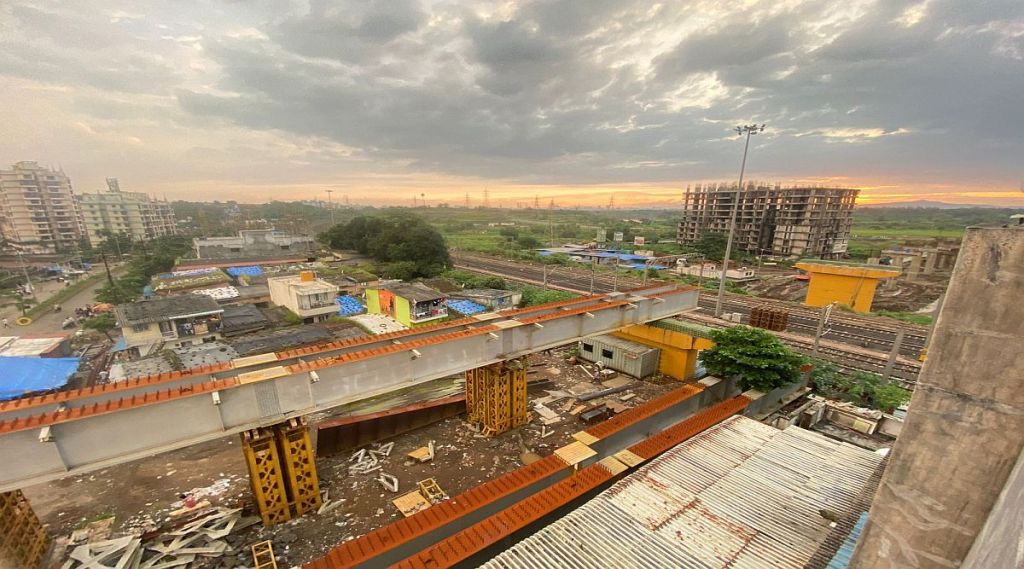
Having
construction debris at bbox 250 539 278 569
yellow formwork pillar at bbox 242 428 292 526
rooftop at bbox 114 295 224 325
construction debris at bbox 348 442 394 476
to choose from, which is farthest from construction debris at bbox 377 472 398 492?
rooftop at bbox 114 295 224 325

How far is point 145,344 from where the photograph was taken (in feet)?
110

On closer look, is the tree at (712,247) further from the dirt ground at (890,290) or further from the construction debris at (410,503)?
the construction debris at (410,503)

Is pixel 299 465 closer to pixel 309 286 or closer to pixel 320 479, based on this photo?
pixel 320 479

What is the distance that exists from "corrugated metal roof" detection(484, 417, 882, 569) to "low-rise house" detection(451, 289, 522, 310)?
3363cm

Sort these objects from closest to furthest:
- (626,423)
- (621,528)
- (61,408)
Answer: (621,528) → (61,408) → (626,423)

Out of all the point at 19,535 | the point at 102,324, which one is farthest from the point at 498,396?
the point at 102,324

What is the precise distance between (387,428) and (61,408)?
11.0 metres

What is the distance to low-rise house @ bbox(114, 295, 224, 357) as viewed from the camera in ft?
108

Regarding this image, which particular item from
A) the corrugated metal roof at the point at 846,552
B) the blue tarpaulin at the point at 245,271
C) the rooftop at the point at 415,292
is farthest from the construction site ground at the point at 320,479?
the blue tarpaulin at the point at 245,271

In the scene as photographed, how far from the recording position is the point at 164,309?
35.3m

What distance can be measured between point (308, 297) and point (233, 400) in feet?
108

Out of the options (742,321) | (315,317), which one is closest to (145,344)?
(315,317)

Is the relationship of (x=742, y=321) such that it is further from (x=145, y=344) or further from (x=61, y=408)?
(x=145, y=344)

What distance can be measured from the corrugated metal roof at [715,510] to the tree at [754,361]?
8.55 m
